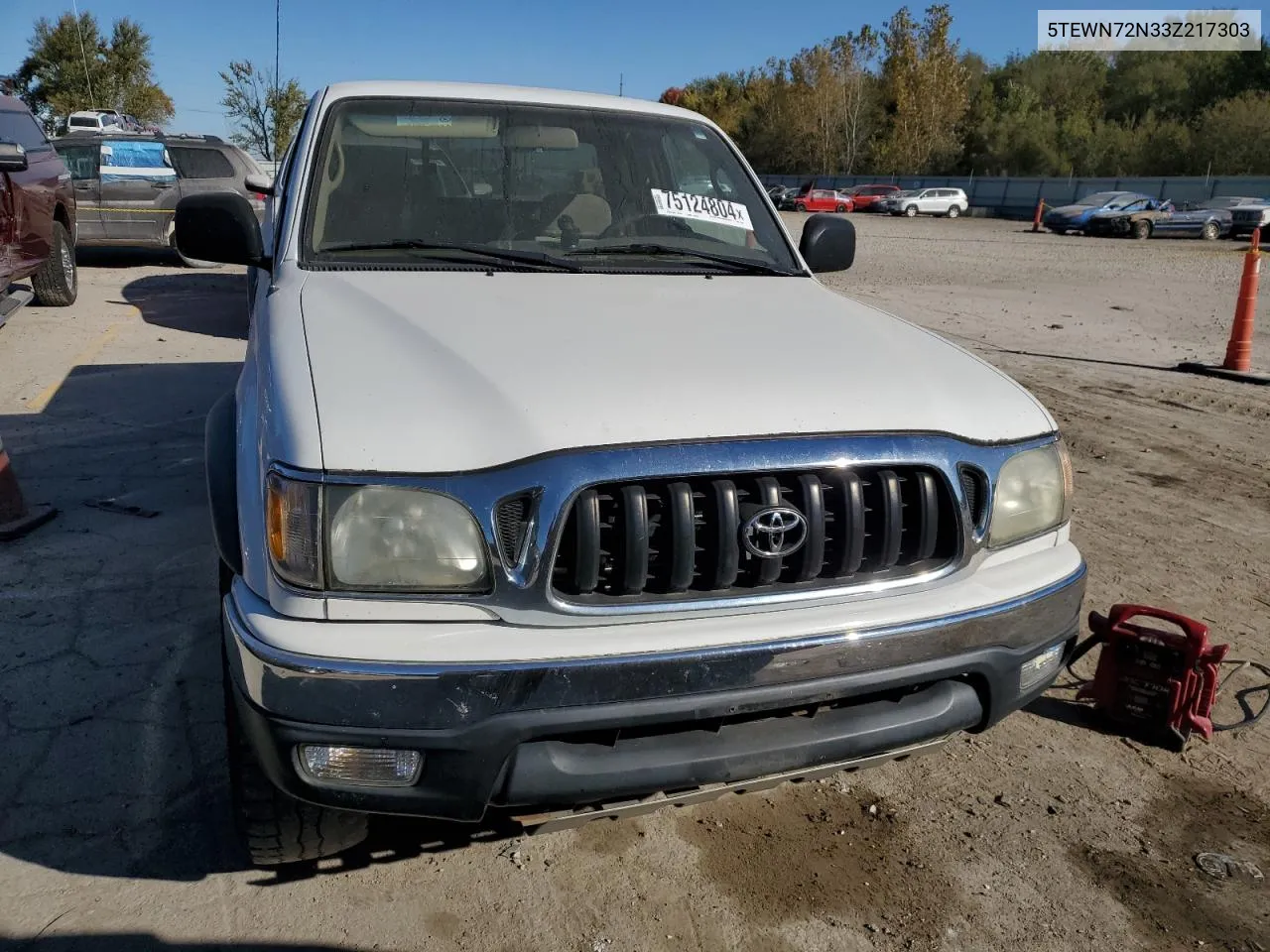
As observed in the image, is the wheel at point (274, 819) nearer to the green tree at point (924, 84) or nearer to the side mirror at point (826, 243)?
the side mirror at point (826, 243)

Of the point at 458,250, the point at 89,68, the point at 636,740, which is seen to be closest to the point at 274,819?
the point at 636,740

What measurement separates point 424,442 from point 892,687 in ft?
3.58

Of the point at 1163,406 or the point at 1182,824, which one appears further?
the point at 1163,406

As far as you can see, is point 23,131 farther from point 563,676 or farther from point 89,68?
point 89,68

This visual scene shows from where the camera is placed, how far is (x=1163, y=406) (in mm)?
7809

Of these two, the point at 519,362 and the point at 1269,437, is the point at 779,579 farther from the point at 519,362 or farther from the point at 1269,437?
the point at 1269,437

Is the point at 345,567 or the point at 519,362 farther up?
the point at 519,362

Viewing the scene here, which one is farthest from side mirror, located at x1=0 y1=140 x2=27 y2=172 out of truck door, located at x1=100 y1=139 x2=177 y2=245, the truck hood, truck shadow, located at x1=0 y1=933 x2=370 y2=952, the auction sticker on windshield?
truck shadow, located at x1=0 y1=933 x2=370 y2=952

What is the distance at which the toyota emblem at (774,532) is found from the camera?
211 centimetres

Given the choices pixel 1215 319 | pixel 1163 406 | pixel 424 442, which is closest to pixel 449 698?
pixel 424 442

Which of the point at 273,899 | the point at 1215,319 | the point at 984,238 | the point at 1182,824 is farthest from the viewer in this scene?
the point at 984,238

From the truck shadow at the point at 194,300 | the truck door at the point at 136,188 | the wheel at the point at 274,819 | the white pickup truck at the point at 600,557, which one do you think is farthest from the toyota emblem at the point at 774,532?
the truck door at the point at 136,188

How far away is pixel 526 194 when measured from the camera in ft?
11.5

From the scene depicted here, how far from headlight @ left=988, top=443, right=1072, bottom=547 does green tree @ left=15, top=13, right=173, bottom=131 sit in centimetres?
5925
